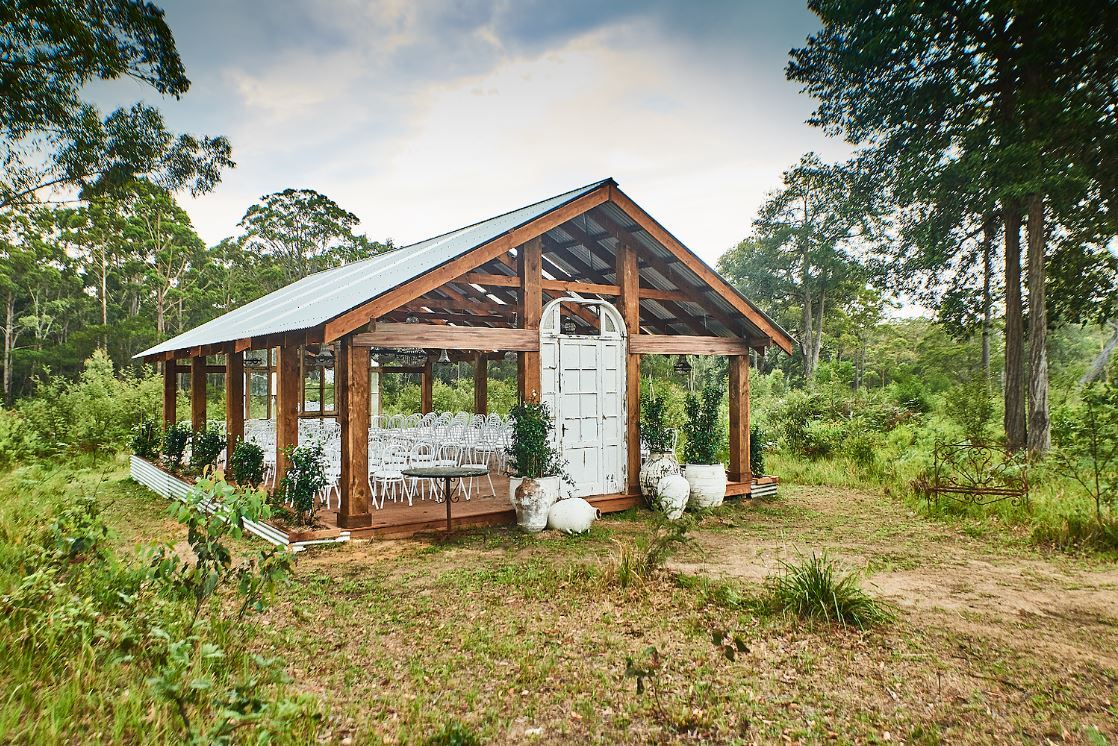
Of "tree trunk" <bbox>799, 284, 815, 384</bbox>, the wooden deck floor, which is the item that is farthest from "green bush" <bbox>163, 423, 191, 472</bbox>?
"tree trunk" <bbox>799, 284, 815, 384</bbox>

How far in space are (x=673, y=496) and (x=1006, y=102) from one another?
394 inches

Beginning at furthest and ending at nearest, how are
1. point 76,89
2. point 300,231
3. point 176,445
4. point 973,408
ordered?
point 300,231
point 973,408
point 176,445
point 76,89

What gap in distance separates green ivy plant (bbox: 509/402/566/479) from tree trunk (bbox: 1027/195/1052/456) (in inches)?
369

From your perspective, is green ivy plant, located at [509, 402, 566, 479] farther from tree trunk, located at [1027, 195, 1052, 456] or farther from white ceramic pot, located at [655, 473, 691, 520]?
tree trunk, located at [1027, 195, 1052, 456]

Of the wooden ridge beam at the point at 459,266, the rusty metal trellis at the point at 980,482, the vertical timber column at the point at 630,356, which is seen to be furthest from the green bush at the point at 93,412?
the rusty metal trellis at the point at 980,482

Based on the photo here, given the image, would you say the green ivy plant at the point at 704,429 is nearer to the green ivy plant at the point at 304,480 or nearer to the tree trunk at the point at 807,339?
the green ivy plant at the point at 304,480

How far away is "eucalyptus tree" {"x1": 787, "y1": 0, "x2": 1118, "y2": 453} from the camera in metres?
11.0

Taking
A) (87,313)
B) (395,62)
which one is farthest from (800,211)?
(87,313)

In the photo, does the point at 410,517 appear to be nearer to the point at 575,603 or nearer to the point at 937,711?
the point at 575,603

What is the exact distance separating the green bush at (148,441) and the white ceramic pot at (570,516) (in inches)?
341

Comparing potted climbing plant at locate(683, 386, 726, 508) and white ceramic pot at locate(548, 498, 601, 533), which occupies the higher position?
potted climbing plant at locate(683, 386, 726, 508)

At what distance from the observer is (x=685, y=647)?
14.8 ft

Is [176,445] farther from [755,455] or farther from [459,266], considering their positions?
[755,455]

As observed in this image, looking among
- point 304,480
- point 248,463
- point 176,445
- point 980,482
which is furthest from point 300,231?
point 980,482
